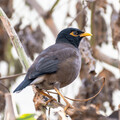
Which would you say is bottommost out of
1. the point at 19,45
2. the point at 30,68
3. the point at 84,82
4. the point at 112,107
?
the point at 112,107

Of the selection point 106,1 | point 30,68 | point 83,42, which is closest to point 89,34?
point 83,42

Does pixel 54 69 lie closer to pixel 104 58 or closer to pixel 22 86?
pixel 22 86

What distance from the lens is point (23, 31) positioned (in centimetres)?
503

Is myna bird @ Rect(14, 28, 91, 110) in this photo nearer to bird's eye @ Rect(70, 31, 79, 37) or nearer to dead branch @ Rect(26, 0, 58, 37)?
bird's eye @ Rect(70, 31, 79, 37)

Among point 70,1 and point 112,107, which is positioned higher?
point 70,1

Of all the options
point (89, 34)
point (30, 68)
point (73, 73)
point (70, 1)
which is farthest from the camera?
point (70, 1)

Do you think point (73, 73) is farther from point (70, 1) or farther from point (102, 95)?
point (70, 1)

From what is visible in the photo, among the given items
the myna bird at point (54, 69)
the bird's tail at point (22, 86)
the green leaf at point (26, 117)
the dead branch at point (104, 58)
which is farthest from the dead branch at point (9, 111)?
the dead branch at point (104, 58)

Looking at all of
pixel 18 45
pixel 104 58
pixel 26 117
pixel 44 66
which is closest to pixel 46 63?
pixel 44 66

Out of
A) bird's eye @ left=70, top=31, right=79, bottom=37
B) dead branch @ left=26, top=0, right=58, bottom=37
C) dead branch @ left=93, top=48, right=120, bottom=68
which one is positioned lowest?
dead branch @ left=93, top=48, right=120, bottom=68

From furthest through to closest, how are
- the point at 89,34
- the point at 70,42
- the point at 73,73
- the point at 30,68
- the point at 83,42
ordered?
the point at 70,42 < the point at 89,34 < the point at 83,42 < the point at 73,73 < the point at 30,68

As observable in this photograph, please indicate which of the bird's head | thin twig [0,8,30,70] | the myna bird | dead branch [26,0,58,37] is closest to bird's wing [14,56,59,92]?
the myna bird

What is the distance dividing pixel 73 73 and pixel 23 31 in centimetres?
161

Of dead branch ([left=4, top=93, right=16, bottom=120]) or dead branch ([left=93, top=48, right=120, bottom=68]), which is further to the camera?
dead branch ([left=93, top=48, right=120, bottom=68])
